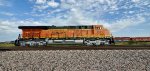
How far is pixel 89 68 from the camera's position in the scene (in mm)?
11695

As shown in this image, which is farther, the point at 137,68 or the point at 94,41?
the point at 94,41

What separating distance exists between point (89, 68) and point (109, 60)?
2.47m

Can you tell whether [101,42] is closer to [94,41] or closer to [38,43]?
[94,41]

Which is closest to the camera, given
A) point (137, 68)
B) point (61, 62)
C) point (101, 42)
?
point (137, 68)

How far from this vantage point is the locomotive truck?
92.8ft

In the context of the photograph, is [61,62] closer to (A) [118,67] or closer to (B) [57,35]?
(A) [118,67]

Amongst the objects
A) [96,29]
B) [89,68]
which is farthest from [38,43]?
[89,68]

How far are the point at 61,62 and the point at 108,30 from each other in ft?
54.5

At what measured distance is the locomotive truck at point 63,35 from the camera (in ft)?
92.8

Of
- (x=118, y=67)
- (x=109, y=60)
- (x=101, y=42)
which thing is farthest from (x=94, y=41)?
(x=118, y=67)

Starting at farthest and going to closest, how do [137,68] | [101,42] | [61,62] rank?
1. [101,42]
2. [61,62]
3. [137,68]

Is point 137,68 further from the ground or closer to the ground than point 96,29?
closer to the ground

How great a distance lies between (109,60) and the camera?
546 inches

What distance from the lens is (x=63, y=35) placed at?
96.9 feet
